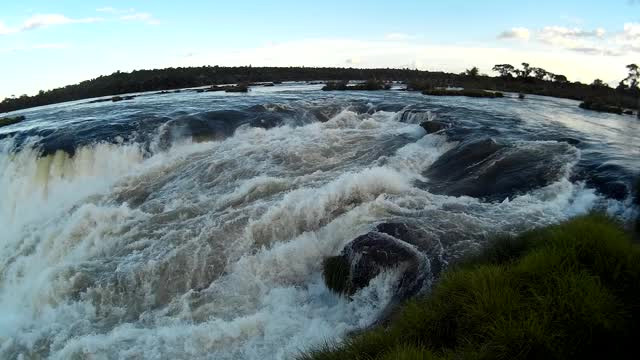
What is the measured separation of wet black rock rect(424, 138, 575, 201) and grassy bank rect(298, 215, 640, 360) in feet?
20.1

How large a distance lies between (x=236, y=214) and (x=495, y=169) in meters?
7.17

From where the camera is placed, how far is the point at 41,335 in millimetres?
9523

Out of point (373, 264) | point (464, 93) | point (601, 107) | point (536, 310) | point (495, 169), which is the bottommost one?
point (373, 264)

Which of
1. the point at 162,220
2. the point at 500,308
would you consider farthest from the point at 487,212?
the point at 162,220

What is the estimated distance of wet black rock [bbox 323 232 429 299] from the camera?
851 centimetres

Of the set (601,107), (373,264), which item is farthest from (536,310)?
(601,107)

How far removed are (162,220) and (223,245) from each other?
8.72 ft

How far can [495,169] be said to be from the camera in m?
14.1

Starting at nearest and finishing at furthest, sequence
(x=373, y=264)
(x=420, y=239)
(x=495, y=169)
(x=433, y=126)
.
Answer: (x=373, y=264), (x=420, y=239), (x=495, y=169), (x=433, y=126)

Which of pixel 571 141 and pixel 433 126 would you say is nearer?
pixel 571 141

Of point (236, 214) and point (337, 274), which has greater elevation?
point (236, 214)

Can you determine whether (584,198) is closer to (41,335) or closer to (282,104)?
(41,335)

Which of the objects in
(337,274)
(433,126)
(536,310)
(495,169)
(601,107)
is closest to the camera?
(536,310)

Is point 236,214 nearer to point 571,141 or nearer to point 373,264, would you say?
point 373,264
